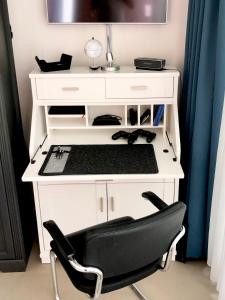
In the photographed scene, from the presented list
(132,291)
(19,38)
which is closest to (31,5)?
(19,38)

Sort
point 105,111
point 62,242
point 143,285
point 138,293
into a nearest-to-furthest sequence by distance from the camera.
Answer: point 62,242
point 138,293
point 143,285
point 105,111

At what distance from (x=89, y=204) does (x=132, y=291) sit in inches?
22.8

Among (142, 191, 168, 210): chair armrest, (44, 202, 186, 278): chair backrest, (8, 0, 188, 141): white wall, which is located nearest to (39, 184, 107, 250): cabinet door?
(142, 191, 168, 210): chair armrest

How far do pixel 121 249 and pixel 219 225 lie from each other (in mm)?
757

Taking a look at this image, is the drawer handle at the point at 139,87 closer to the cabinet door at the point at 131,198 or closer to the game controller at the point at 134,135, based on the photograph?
the game controller at the point at 134,135

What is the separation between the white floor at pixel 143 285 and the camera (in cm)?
198

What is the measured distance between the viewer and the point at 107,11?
6.85 feet

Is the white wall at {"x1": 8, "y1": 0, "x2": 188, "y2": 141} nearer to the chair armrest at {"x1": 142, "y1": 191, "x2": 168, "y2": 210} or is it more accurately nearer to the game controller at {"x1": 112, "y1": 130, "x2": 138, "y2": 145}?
the game controller at {"x1": 112, "y1": 130, "x2": 138, "y2": 145}

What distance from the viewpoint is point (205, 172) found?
1979mm

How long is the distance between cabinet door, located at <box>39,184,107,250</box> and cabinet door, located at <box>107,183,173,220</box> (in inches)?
2.7

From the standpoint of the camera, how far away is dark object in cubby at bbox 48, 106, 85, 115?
2.21m

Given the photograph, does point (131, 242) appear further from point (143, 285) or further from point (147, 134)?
point (147, 134)

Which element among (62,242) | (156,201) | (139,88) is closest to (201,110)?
(139,88)

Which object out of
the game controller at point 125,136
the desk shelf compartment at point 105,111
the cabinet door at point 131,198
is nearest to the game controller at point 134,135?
the game controller at point 125,136
